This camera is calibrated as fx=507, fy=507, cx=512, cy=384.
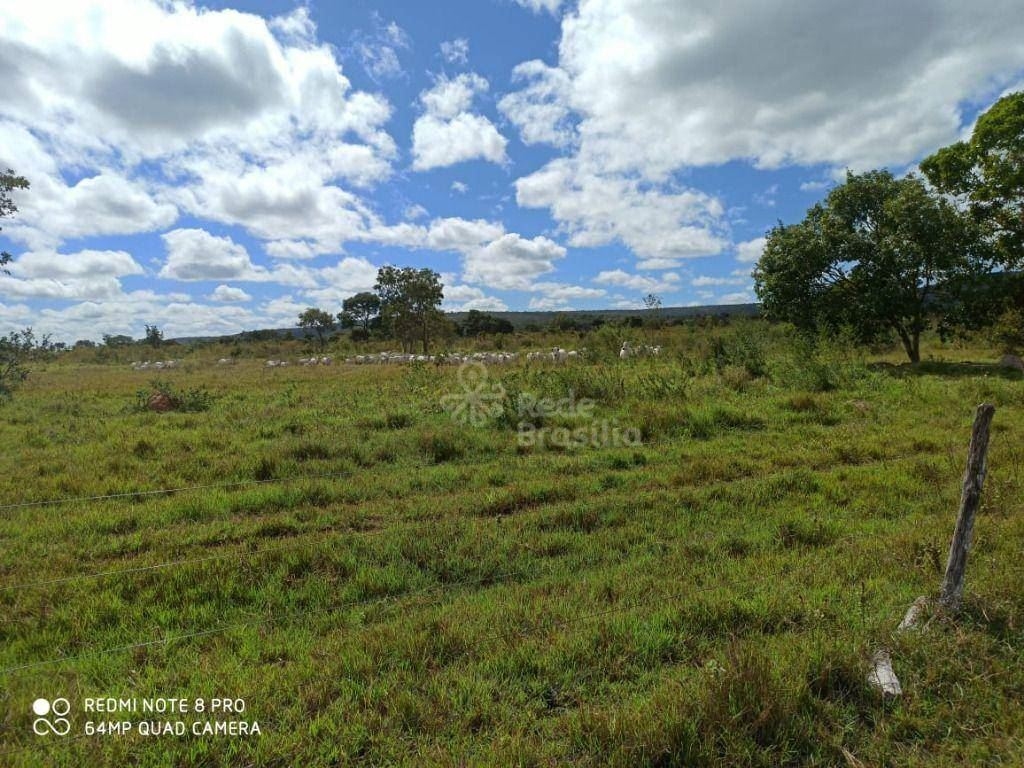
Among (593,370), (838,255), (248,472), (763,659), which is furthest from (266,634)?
(838,255)

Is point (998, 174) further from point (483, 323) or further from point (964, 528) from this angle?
point (483, 323)

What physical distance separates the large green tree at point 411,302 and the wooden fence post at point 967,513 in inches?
1143

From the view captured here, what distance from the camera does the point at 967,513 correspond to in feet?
10.2

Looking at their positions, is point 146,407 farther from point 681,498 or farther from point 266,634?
point 681,498

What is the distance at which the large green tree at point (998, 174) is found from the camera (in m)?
15.9

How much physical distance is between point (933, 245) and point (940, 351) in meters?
10.2

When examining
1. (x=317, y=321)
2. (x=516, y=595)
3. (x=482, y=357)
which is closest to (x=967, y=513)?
(x=516, y=595)

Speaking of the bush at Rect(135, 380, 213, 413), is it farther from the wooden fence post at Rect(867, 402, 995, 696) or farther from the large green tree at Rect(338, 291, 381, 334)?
the large green tree at Rect(338, 291, 381, 334)

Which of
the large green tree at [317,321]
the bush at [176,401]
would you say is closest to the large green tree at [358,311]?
the large green tree at [317,321]

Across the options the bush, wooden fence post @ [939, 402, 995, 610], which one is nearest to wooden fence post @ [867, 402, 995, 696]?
wooden fence post @ [939, 402, 995, 610]

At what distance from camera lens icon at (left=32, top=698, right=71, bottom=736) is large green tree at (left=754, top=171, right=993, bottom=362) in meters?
17.4

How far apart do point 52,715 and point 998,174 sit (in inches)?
935

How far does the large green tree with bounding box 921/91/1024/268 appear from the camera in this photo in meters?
15.9

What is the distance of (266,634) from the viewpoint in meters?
3.40
